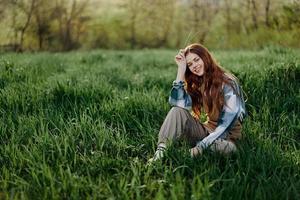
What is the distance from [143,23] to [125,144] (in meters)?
11.5

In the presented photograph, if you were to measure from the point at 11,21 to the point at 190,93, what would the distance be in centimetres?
759

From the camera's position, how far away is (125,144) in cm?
406

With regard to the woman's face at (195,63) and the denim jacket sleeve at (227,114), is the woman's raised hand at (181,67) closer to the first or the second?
the woman's face at (195,63)

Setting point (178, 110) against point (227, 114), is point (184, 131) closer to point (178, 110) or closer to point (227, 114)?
point (178, 110)

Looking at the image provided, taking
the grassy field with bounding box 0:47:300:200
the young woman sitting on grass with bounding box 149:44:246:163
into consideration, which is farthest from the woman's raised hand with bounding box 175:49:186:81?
the grassy field with bounding box 0:47:300:200

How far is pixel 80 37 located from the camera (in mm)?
14750

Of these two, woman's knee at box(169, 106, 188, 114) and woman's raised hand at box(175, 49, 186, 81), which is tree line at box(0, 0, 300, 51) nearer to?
woman's raised hand at box(175, 49, 186, 81)

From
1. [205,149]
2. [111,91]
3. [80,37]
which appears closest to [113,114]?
[111,91]

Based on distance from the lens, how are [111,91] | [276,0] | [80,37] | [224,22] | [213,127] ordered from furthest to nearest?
[80,37] → [224,22] → [276,0] → [111,91] → [213,127]

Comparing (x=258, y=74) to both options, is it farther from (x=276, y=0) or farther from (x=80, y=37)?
(x=80, y=37)

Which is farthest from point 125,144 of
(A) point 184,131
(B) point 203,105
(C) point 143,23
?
(C) point 143,23

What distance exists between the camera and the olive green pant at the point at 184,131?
384 cm

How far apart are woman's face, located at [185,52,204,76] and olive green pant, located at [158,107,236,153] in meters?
0.43

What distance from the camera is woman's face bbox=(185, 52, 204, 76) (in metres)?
4.22
